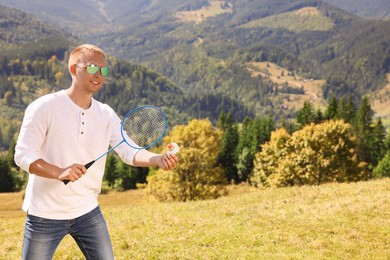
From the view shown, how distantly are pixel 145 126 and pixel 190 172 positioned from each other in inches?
1707

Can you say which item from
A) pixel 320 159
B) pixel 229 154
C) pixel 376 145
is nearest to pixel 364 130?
pixel 376 145

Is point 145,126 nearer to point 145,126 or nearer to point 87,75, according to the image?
point 145,126

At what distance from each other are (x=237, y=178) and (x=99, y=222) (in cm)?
9270

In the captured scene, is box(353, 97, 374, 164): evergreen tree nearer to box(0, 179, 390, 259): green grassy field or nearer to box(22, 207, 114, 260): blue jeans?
box(0, 179, 390, 259): green grassy field

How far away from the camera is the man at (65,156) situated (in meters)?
5.79

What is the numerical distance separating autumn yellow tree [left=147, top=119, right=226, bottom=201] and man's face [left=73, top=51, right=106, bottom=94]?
42889 mm

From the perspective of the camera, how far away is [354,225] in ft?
48.7

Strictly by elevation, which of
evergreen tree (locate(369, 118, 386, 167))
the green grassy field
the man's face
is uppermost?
the man's face

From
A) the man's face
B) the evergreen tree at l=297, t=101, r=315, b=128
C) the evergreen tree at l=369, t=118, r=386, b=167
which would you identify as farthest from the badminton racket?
the evergreen tree at l=369, t=118, r=386, b=167

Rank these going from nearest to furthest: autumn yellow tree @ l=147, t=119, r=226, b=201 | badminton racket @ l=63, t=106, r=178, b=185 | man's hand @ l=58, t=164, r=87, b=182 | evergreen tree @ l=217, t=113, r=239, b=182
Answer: man's hand @ l=58, t=164, r=87, b=182, badminton racket @ l=63, t=106, r=178, b=185, autumn yellow tree @ l=147, t=119, r=226, b=201, evergreen tree @ l=217, t=113, r=239, b=182

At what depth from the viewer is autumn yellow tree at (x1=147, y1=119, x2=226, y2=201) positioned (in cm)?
4981

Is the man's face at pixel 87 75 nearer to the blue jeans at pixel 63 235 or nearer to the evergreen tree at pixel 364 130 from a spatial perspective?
the blue jeans at pixel 63 235

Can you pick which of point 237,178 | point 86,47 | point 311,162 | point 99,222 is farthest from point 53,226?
point 237,178

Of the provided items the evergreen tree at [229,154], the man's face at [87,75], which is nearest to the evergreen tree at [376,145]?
the evergreen tree at [229,154]
